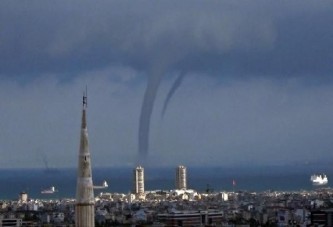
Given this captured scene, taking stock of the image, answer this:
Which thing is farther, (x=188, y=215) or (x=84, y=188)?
(x=188, y=215)

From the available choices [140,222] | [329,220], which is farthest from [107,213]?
[329,220]

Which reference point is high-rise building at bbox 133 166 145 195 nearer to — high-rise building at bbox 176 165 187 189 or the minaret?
high-rise building at bbox 176 165 187 189

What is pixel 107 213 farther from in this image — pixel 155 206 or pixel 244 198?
pixel 244 198

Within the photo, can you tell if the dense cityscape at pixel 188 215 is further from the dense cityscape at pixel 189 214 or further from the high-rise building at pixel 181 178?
the high-rise building at pixel 181 178

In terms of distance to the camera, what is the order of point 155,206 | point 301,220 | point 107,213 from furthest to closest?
point 155,206, point 107,213, point 301,220

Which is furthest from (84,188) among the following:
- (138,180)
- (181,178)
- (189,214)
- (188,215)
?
(181,178)

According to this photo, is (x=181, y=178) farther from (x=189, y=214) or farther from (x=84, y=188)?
(x=84, y=188)

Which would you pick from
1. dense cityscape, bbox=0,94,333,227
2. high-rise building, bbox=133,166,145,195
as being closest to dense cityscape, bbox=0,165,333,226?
dense cityscape, bbox=0,94,333,227

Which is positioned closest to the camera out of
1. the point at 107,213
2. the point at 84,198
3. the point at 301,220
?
the point at 84,198
